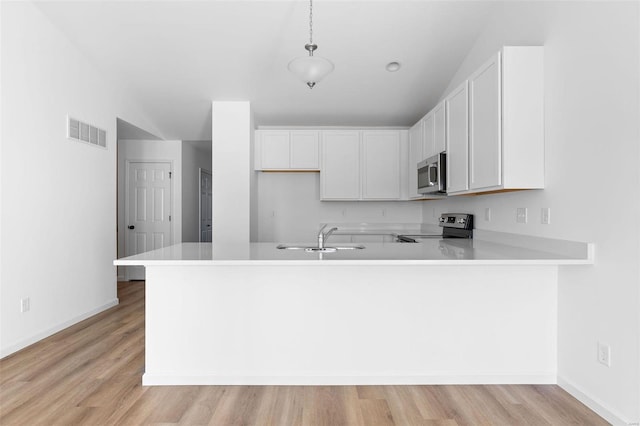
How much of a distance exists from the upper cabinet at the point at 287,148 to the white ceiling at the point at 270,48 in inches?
12.0

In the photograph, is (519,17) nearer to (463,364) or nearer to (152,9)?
(463,364)

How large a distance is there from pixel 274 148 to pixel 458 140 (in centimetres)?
259

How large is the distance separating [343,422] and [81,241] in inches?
126

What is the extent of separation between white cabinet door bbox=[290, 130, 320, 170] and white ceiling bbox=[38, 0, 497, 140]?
1.00ft

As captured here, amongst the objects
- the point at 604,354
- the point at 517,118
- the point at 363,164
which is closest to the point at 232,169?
the point at 363,164

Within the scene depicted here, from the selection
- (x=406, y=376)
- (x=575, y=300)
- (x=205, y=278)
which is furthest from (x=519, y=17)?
(x=205, y=278)

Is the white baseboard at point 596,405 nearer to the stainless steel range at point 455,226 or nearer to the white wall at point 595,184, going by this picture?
the white wall at point 595,184

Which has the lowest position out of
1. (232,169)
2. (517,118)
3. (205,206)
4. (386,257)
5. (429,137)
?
(386,257)

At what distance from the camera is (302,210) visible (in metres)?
5.41

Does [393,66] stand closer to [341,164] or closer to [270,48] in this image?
[270,48]

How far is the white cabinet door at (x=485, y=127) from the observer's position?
250 cm

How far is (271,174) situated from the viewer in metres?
5.39

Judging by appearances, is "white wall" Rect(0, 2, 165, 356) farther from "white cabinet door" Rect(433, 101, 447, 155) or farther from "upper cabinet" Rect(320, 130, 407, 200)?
"white cabinet door" Rect(433, 101, 447, 155)

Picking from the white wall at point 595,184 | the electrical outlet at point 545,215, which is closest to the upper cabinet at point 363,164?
the white wall at point 595,184
